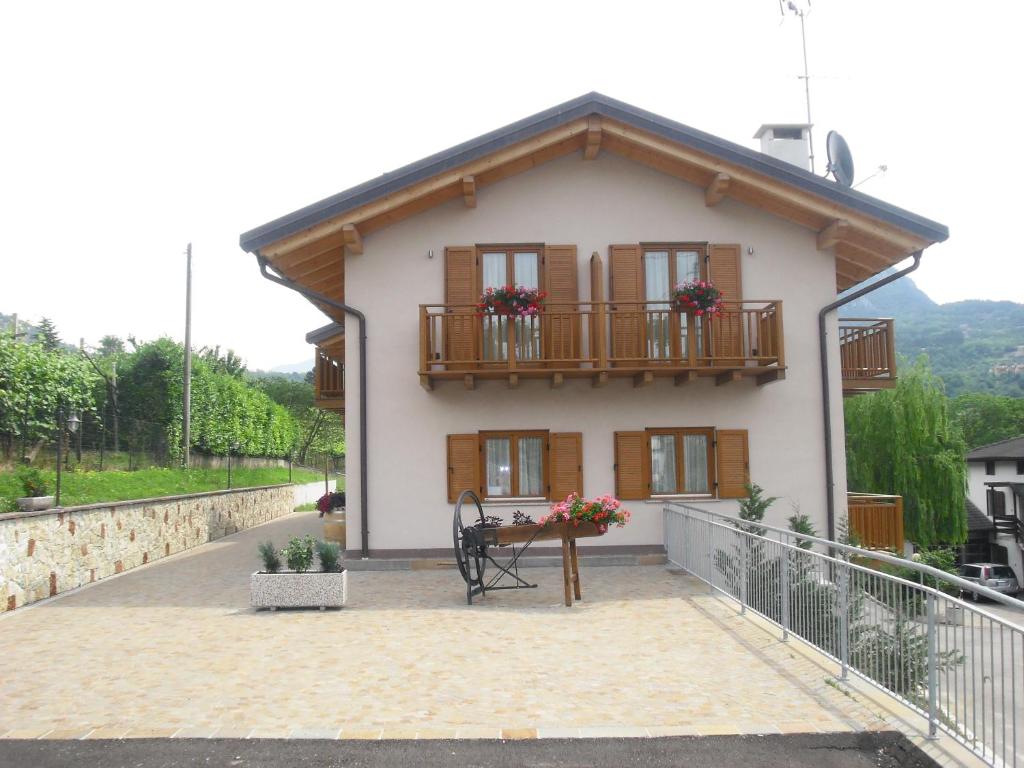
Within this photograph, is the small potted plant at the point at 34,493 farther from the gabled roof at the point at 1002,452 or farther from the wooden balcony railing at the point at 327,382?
the gabled roof at the point at 1002,452

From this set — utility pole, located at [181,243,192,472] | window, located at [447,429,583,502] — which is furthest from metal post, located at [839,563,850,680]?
utility pole, located at [181,243,192,472]

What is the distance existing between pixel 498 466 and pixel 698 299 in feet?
13.2

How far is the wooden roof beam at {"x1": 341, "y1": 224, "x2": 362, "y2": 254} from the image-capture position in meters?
13.1

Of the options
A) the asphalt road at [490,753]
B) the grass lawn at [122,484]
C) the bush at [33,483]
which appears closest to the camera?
the asphalt road at [490,753]

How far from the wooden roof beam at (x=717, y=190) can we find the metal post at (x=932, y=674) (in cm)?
926

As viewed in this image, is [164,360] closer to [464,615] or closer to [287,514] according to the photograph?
[287,514]

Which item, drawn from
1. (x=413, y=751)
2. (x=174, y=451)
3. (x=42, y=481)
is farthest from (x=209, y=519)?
(x=413, y=751)

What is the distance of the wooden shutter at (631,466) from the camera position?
44.3 ft

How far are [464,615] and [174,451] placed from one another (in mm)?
14971

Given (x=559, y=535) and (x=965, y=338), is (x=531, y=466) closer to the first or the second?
(x=559, y=535)

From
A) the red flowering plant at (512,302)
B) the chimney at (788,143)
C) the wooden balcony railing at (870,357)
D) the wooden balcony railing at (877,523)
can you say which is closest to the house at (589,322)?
the red flowering plant at (512,302)

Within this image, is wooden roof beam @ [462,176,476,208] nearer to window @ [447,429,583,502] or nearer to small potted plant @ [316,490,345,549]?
window @ [447,429,583,502]

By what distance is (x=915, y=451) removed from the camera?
32.7 metres

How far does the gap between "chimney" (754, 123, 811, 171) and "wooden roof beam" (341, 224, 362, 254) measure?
815cm
